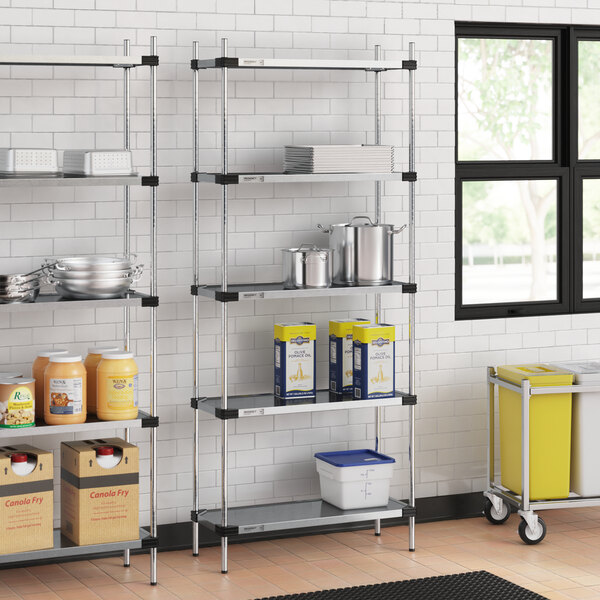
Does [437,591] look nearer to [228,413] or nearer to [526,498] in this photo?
[526,498]

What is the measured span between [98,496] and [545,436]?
199 cm

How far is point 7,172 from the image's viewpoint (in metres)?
4.40

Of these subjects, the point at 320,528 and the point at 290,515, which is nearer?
the point at 290,515

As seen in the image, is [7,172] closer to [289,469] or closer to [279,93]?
[279,93]

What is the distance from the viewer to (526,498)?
521 cm

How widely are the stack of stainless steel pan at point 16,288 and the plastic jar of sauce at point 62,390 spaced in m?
0.26

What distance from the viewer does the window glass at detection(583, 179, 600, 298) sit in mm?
6012

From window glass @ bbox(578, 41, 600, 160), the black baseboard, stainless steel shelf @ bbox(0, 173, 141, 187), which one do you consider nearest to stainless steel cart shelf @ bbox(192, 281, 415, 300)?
stainless steel shelf @ bbox(0, 173, 141, 187)

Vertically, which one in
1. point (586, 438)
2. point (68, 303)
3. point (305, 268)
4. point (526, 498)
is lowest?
point (526, 498)

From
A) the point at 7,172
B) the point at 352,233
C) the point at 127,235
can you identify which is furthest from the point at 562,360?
the point at 7,172

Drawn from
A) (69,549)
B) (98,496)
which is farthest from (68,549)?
(98,496)

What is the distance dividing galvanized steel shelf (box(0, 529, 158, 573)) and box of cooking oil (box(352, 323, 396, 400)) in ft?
3.58

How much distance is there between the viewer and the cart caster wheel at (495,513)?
18.0 ft

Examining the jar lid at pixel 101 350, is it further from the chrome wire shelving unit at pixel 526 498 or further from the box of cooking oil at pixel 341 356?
the chrome wire shelving unit at pixel 526 498
